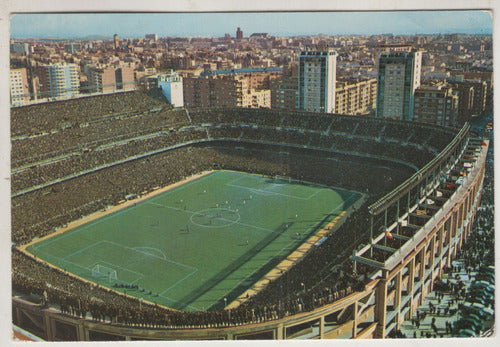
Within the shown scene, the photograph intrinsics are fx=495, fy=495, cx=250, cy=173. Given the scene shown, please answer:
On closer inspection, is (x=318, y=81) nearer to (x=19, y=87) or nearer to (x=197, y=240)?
(x=197, y=240)

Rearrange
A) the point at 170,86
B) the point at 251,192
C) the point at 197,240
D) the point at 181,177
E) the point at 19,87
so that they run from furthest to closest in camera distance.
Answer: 1. the point at 170,86
2. the point at 181,177
3. the point at 251,192
4. the point at 19,87
5. the point at 197,240

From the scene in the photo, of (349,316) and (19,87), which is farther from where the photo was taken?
(19,87)

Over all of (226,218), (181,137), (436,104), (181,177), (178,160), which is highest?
(436,104)

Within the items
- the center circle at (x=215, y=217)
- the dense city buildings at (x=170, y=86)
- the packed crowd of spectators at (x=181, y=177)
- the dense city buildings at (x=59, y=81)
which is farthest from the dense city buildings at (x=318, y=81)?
the dense city buildings at (x=59, y=81)

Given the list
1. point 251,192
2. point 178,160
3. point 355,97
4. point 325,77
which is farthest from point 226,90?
point 251,192

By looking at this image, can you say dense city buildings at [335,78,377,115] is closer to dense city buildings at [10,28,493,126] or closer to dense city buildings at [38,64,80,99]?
dense city buildings at [10,28,493,126]

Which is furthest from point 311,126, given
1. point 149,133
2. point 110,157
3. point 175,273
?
point 175,273

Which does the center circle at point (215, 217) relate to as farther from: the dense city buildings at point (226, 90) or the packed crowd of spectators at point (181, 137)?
the dense city buildings at point (226, 90)
